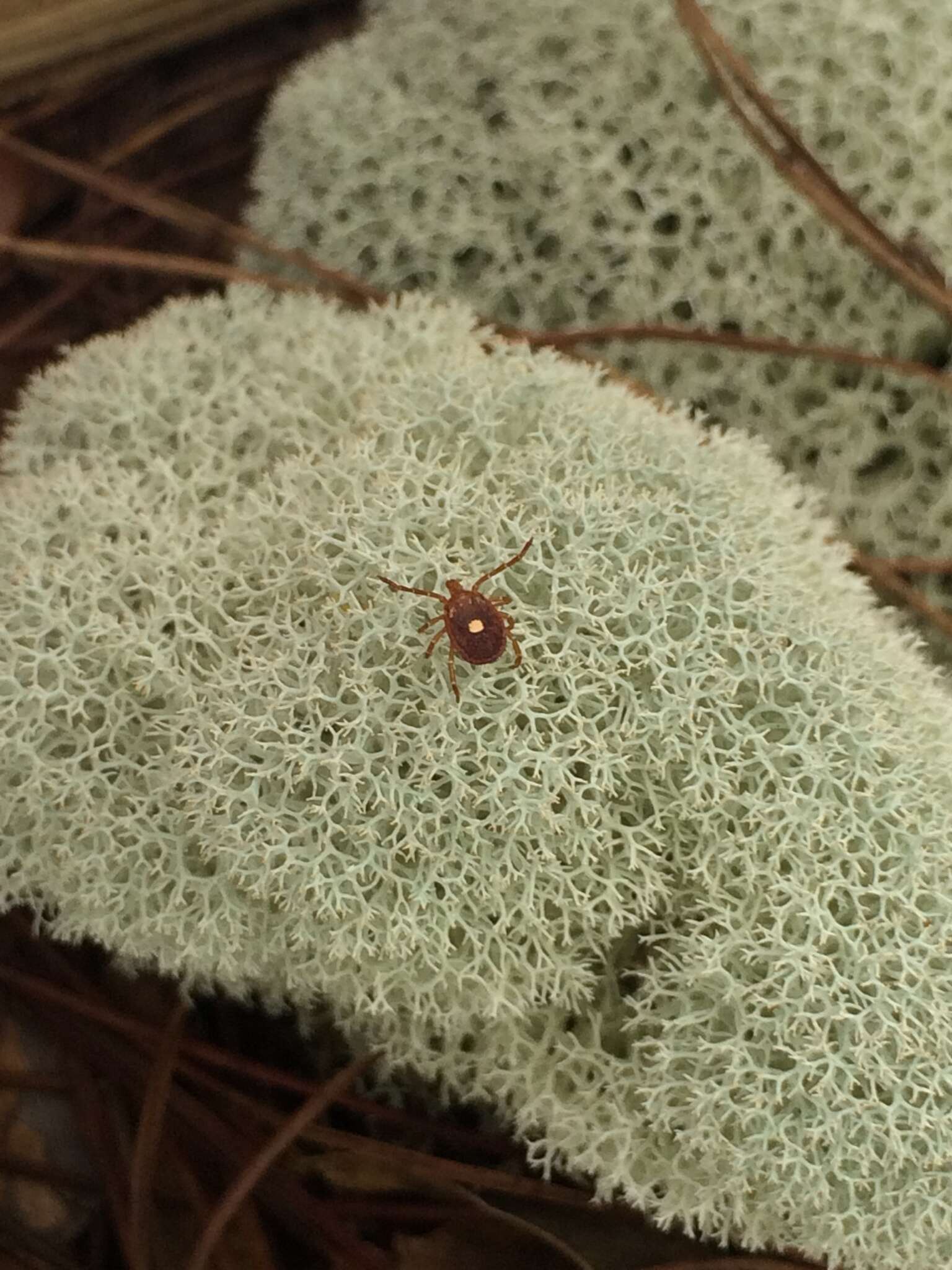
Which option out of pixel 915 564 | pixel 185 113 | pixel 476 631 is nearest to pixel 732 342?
pixel 915 564

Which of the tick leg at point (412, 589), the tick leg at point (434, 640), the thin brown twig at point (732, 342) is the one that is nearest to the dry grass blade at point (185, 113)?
the thin brown twig at point (732, 342)

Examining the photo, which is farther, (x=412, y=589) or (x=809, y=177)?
(x=809, y=177)

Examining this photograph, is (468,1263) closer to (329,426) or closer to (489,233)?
(329,426)

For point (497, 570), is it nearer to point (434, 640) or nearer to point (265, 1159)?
point (434, 640)

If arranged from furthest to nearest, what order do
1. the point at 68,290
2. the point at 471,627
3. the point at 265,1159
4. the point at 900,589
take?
the point at 68,290 < the point at 900,589 < the point at 265,1159 < the point at 471,627

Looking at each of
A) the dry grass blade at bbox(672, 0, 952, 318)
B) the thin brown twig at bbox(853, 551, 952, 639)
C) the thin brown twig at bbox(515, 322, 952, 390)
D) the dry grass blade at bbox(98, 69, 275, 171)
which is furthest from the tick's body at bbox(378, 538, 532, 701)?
the dry grass blade at bbox(98, 69, 275, 171)

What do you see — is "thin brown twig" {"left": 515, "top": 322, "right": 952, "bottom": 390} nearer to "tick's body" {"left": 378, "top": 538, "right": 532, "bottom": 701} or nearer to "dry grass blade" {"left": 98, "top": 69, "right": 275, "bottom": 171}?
"tick's body" {"left": 378, "top": 538, "right": 532, "bottom": 701}

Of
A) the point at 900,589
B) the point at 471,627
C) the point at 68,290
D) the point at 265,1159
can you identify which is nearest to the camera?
the point at 471,627
